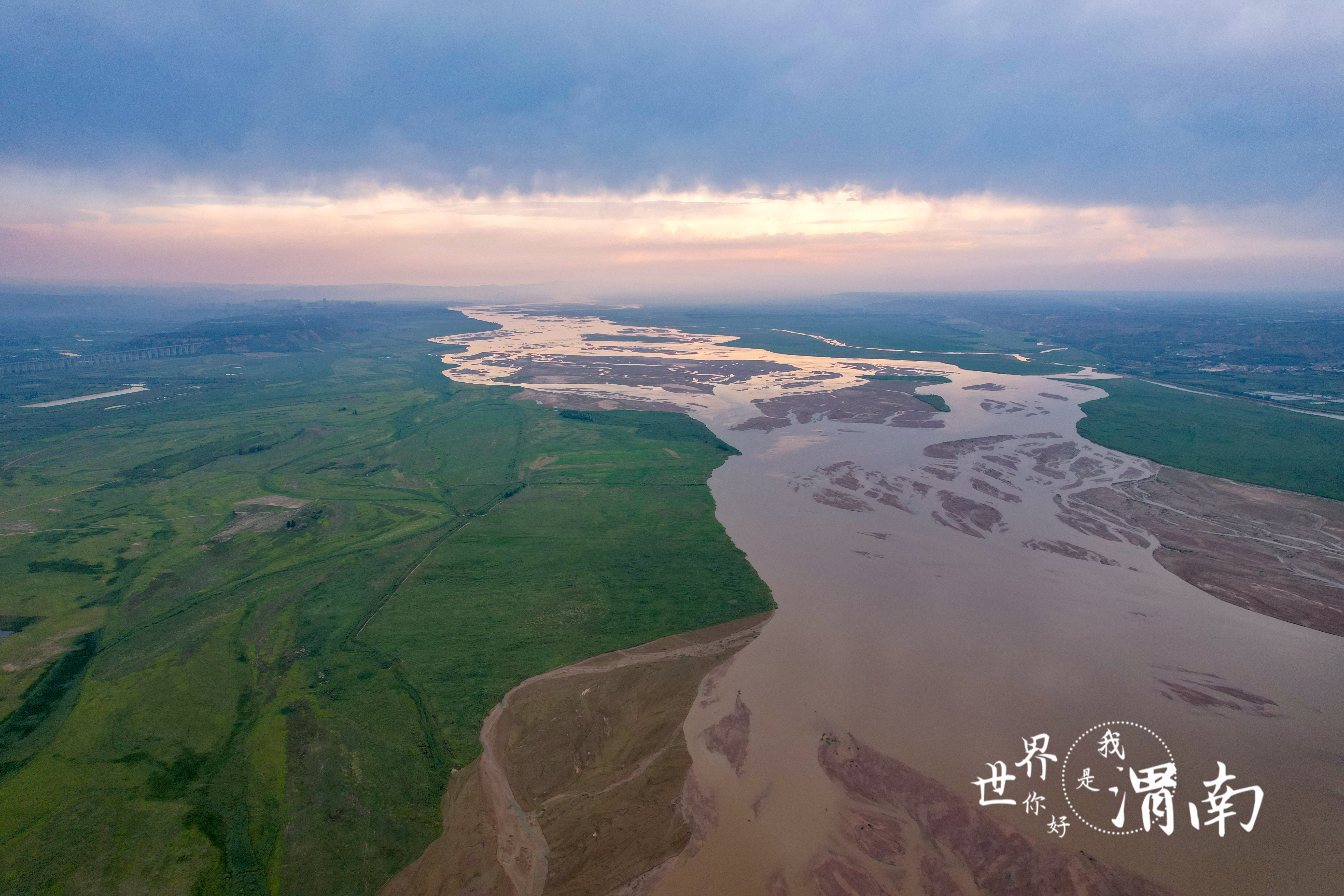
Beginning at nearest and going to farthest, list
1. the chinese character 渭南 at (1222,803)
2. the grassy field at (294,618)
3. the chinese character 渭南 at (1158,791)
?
the grassy field at (294,618) → the chinese character 渭南 at (1158,791) → the chinese character 渭南 at (1222,803)

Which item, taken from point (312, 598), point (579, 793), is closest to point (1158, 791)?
point (579, 793)

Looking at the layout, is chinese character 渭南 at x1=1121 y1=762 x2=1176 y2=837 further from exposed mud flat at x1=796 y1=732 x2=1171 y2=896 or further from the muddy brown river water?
exposed mud flat at x1=796 y1=732 x2=1171 y2=896

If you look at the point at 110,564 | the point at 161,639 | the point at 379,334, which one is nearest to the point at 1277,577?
the point at 161,639

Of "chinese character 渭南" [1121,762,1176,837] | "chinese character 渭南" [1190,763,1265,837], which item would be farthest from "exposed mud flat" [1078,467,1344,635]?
"chinese character 渭南" [1121,762,1176,837]

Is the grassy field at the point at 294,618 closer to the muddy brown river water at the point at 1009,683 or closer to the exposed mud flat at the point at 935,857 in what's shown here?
the muddy brown river water at the point at 1009,683

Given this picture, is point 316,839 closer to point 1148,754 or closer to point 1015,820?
point 1015,820

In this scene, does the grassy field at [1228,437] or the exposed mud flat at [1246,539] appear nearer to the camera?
the exposed mud flat at [1246,539]

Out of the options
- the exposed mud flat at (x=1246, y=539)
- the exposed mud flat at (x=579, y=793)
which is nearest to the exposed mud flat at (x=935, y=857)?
the exposed mud flat at (x=579, y=793)
